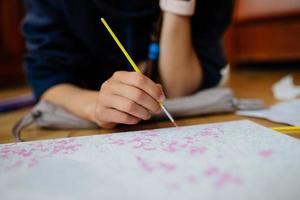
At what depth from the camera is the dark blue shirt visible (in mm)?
568

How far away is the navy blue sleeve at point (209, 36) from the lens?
2.17 feet

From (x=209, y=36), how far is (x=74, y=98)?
304 millimetres

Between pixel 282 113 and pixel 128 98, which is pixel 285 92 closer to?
pixel 282 113

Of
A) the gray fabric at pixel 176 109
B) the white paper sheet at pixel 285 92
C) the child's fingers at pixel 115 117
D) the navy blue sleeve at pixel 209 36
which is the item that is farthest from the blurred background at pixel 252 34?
the child's fingers at pixel 115 117

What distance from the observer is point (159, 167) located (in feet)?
0.94

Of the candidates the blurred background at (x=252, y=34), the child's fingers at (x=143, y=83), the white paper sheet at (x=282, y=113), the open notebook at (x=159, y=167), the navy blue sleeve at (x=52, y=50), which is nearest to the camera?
the open notebook at (x=159, y=167)

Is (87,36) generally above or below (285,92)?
above

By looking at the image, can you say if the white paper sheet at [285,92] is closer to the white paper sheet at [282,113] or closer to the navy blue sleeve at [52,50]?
the white paper sheet at [282,113]

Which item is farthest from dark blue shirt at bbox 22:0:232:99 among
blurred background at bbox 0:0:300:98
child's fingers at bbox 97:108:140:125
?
blurred background at bbox 0:0:300:98

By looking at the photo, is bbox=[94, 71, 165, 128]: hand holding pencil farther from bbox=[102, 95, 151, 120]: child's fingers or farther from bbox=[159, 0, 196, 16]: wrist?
bbox=[159, 0, 196, 16]: wrist

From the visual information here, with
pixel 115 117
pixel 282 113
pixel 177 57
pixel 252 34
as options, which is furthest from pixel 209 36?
pixel 252 34

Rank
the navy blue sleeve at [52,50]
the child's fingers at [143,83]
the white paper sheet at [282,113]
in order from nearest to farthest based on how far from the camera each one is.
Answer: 1. the child's fingers at [143,83]
2. the white paper sheet at [282,113]
3. the navy blue sleeve at [52,50]

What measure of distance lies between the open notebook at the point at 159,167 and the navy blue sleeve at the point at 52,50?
0.24 metres

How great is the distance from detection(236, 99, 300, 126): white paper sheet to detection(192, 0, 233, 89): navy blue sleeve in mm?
119
